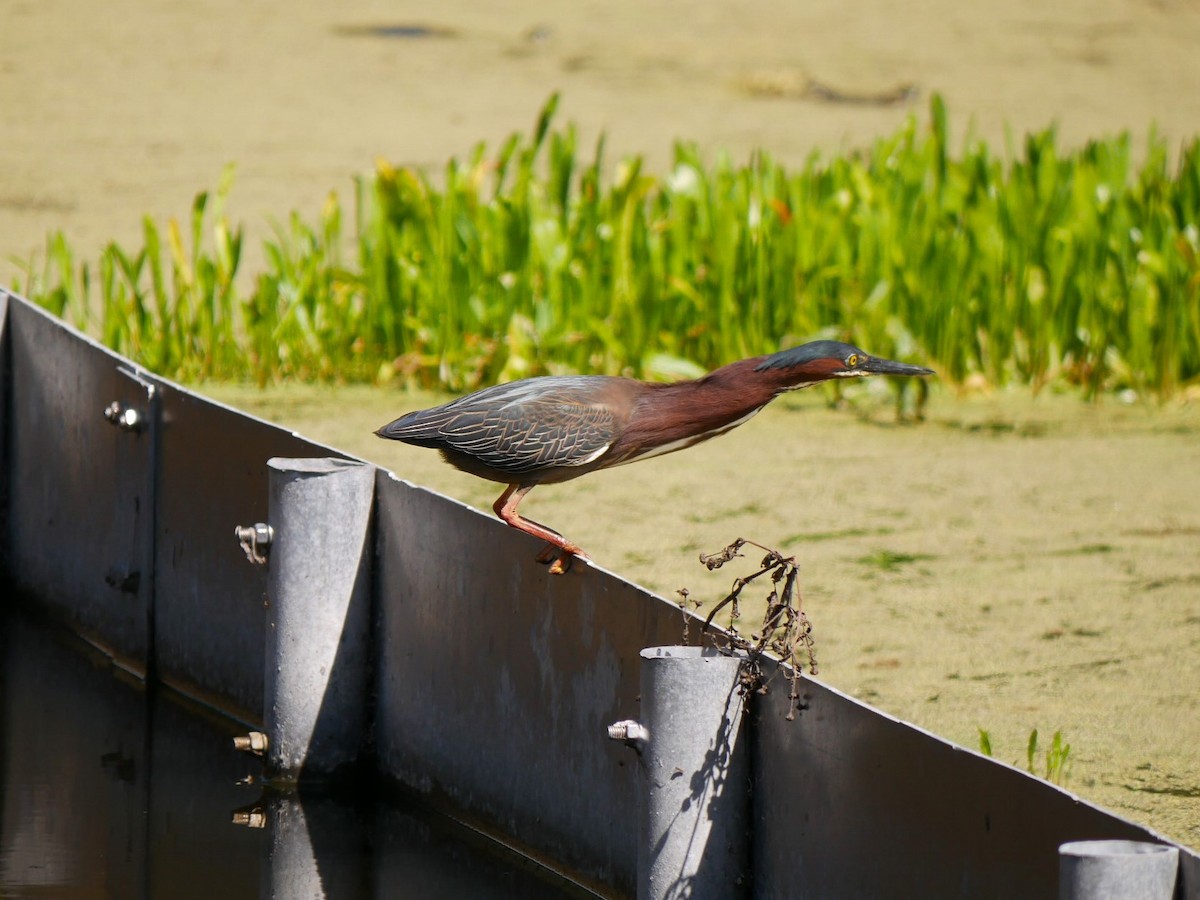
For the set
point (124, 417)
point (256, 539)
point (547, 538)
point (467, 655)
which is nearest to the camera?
point (547, 538)

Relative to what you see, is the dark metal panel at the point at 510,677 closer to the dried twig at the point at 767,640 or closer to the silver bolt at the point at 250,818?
the dried twig at the point at 767,640

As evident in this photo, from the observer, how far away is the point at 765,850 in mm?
2621

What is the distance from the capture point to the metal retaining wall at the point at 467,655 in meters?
2.27

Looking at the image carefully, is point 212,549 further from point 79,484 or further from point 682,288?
point 682,288

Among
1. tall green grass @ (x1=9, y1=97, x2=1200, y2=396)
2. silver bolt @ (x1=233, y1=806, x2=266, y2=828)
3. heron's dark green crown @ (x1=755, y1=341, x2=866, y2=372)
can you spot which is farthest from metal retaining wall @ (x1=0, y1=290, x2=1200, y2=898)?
tall green grass @ (x1=9, y1=97, x2=1200, y2=396)

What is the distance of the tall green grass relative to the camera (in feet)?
22.6

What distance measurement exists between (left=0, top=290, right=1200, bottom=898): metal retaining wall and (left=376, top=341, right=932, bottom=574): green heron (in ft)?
0.44

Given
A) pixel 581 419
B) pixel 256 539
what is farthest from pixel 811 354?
pixel 256 539

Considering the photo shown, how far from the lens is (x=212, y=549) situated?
161 inches

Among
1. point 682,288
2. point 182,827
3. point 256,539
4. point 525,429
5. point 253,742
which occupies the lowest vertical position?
point 182,827

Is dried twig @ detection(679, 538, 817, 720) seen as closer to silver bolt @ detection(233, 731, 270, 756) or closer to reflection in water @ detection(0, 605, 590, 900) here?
reflection in water @ detection(0, 605, 590, 900)

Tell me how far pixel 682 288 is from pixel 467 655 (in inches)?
149

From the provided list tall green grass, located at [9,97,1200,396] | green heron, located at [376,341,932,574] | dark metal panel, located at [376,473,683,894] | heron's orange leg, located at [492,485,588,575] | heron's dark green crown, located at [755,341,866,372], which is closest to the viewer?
dark metal panel, located at [376,473,683,894]

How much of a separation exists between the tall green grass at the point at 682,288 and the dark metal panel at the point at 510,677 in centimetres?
326
